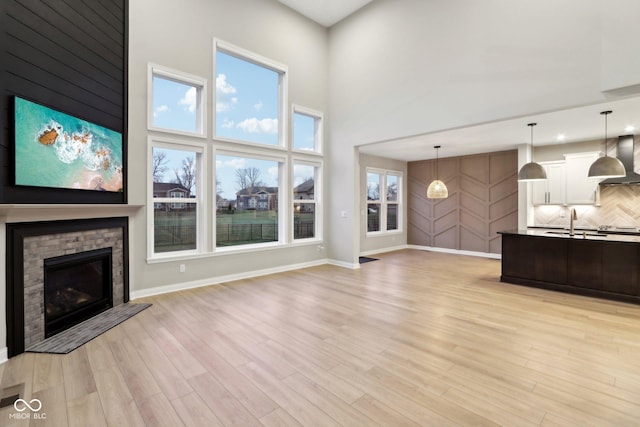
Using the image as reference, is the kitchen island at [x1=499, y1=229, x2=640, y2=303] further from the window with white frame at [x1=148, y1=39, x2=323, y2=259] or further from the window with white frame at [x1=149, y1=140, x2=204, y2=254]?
the window with white frame at [x1=149, y1=140, x2=204, y2=254]

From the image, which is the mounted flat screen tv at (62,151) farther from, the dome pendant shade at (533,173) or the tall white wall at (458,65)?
the dome pendant shade at (533,173)

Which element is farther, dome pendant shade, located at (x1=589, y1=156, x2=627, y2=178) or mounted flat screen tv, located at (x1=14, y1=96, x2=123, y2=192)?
dome pendant shade, located at (x1=589, y1=156, x2=627, y2=178)

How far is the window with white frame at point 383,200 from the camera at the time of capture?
8625mm

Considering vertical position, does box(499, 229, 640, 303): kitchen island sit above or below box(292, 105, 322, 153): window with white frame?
below

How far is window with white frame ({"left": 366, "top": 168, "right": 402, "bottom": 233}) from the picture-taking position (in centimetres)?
862

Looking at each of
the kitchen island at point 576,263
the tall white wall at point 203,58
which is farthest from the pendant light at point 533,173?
the tall white wall at point 203,58

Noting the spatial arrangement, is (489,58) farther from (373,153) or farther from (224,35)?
(224,35)

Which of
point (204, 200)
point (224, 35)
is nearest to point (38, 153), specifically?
point (204, 200)

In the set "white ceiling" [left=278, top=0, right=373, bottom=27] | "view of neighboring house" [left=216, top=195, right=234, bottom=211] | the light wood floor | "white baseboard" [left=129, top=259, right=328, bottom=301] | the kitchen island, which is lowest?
the light wood floor

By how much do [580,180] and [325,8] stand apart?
6.71 meters

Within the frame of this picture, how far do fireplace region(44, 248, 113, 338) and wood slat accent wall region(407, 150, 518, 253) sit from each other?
8.11 meters

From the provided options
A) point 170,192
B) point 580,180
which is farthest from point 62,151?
point 580,180

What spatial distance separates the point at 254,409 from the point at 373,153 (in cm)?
694

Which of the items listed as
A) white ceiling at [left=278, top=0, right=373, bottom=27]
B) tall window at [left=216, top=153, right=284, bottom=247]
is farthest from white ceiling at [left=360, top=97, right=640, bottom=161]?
white ceiling at [left=278, top=0, right=373, bottom=27]
